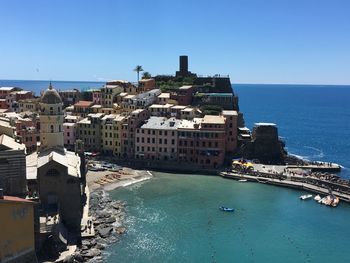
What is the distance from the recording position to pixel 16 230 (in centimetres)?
4378

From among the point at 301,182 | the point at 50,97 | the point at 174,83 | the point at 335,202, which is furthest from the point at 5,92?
the point at 335,202

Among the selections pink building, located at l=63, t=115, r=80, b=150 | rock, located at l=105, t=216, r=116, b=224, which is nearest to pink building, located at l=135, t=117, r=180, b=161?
pink building, located at l=63, t=115, r=80, b=150

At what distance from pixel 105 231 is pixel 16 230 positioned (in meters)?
17.9

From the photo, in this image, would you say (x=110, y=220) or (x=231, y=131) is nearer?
(x=110, y=220)

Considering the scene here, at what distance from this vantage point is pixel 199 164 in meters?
98.1

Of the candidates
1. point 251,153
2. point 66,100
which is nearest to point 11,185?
point 251,153

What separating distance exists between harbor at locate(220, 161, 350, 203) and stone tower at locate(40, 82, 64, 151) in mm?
37882

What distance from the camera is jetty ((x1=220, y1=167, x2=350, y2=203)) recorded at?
270 ft

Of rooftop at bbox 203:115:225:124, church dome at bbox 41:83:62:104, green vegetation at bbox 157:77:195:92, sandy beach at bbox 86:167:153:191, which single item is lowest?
sandy beach at bbox 86:167:153:191

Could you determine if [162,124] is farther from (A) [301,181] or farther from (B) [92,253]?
(B) [92,253]

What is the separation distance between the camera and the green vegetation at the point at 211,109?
118 metres

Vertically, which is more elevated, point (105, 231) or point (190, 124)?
point (190, 124)

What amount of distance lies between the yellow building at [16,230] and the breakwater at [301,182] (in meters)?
53.6

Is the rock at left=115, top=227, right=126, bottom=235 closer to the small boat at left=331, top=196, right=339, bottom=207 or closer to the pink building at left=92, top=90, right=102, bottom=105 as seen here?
the small boat at left=331, top=196, right=339, bottom=207
